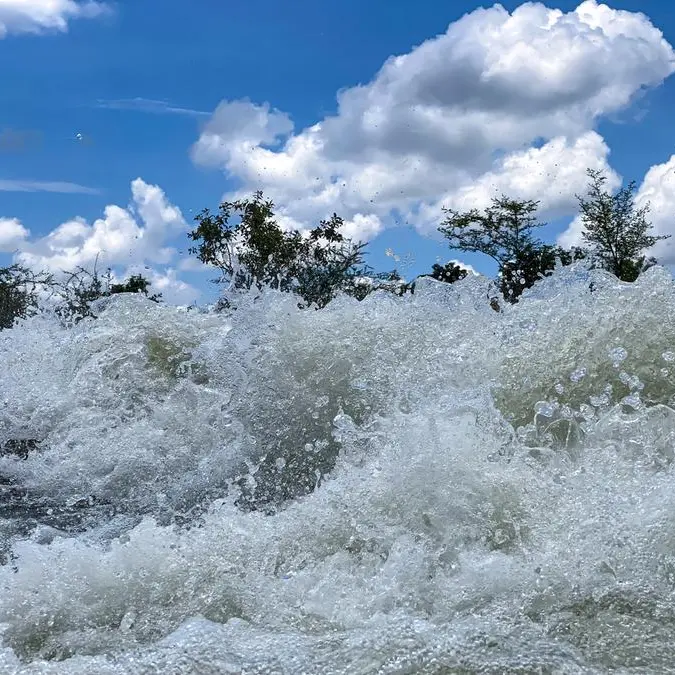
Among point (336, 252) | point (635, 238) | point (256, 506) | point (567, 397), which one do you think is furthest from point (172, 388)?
point (635, 238)

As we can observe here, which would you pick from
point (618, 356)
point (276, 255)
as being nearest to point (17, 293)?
point (276, 255)

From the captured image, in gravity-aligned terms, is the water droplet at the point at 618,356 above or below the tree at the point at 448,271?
below

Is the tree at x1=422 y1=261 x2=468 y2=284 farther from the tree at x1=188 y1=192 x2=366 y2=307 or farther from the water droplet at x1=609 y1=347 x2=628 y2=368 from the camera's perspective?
the water droplet at x1=609 y1=347 x2=628 y2=368

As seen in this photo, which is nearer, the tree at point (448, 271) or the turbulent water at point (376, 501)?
the turbulent water at point (376, 501)

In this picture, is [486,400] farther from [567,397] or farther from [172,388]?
[172,388]

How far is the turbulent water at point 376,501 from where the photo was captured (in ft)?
6.94

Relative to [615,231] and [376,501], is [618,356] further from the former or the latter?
[615,231]

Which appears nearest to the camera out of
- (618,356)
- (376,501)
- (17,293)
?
(376,501)

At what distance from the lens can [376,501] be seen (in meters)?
2.88

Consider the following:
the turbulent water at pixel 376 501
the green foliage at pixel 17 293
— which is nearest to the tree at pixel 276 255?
the green foliage at pixel 17 293

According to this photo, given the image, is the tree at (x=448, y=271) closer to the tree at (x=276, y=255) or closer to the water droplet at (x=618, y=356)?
the tree at (x=276, y=255)

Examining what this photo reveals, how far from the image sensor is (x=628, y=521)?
246 cm

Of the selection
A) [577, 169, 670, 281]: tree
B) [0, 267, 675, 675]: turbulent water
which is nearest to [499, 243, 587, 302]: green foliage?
[577, 169, 670, 281]: tree

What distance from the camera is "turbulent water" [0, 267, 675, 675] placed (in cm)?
212
